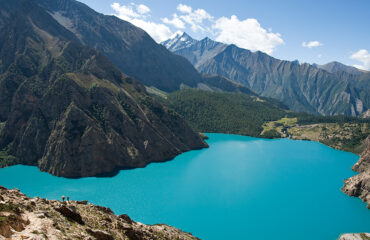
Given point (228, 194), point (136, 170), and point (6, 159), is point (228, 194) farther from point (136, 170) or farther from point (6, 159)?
point (6, 159)

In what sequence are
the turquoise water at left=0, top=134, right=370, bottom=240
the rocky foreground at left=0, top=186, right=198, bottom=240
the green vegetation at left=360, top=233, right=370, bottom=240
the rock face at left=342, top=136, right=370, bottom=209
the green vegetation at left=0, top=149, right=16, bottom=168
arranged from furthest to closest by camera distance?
the green vegetation at left=0, top=149, right=16, bottom=168, the rock face at left=342, top=136, right=370, bottom=209, the turquoise water at left=0, top=134, right=370, bottom=240, the green vegetation at left=360, top=233, right=370, bottom=240, the rocky foreground at left=0, top=186, right=198, bottom=240

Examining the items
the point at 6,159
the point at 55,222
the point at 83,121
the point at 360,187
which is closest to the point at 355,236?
the point at 360,187

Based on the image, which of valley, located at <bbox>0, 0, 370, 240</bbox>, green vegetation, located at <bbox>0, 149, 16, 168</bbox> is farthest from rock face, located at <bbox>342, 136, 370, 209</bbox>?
green vegetation, located at <bbox>0, 149, 16, 168</bbox>

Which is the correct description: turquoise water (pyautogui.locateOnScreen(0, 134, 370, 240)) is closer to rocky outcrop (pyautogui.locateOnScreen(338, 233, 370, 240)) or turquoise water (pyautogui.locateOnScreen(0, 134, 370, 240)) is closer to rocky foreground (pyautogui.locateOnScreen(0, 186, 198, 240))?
rocky outcrop (pyautogui.locateOnScreen(338, 233, 370, 240))

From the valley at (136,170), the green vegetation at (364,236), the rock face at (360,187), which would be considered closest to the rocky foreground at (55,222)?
the valley at (136,170)

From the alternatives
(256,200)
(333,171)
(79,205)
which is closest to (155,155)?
(256,200)

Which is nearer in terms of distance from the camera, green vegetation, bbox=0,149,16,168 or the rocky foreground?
the rocky foreground

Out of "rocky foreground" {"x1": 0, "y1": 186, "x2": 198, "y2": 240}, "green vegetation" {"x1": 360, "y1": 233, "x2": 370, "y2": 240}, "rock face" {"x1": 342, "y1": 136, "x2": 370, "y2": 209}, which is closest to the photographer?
"rocky foreground" {"x1": 0, "y1": 186, "x2": 198, "y2": 240}
